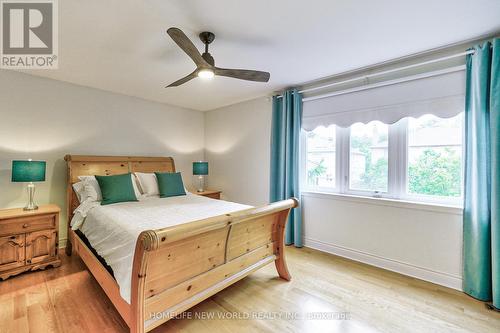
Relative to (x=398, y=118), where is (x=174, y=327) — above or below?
below

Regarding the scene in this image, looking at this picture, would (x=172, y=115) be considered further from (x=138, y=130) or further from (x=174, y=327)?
(x=174, y=327)

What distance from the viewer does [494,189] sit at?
1.99m

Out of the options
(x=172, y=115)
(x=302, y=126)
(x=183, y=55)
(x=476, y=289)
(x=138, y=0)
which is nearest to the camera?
(x=138, y=0)

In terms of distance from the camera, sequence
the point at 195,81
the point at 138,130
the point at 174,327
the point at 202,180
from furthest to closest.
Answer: the point at 202,180, the point at 138,130, the point at 195,81, the point at 174,327

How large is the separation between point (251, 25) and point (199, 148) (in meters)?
3.33

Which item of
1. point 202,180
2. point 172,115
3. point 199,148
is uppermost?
point 172,115

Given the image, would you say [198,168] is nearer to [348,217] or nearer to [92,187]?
[92,187]

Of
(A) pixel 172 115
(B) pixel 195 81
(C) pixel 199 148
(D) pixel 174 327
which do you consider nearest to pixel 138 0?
(B) pixel 195 81

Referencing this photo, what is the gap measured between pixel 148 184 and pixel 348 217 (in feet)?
9.41

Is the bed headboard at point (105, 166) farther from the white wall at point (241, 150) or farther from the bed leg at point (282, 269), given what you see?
the bed leg at point (282, 269)

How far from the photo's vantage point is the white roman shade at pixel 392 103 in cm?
232

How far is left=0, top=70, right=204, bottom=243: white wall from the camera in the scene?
2885 millimetres

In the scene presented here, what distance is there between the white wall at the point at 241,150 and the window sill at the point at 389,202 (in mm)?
964

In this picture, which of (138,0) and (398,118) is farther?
(398,118)
